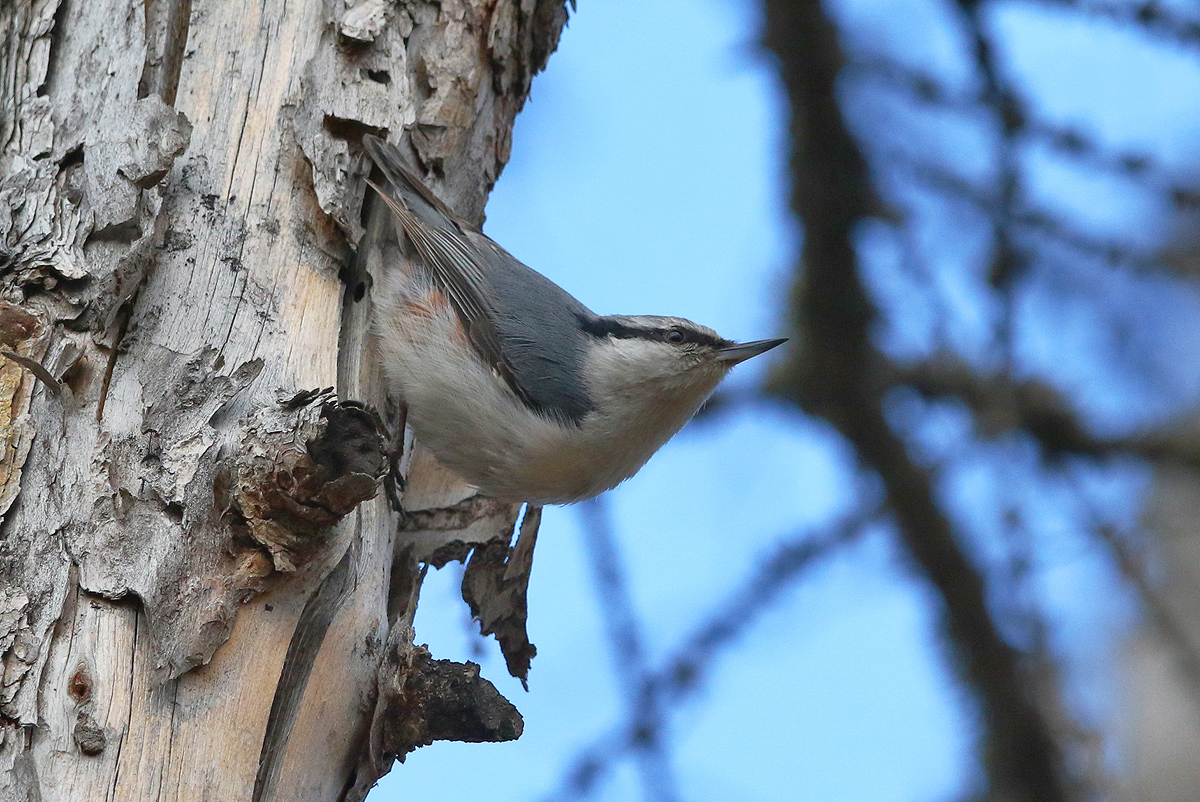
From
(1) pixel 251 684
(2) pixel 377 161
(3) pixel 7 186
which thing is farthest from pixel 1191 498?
(3) pixel 7 186

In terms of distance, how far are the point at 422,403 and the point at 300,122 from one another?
0.74 metres

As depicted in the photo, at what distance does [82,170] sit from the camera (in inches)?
83.7

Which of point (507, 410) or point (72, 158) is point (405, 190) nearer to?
point (507, 410)

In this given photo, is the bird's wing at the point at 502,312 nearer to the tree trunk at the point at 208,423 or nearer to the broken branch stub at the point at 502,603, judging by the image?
the tree trunk at the point at 208,423

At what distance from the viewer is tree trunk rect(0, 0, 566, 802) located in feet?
5.59

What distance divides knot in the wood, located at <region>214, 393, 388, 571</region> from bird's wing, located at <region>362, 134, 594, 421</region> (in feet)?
3.67

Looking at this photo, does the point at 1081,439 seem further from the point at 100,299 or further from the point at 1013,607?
the point at 100,299

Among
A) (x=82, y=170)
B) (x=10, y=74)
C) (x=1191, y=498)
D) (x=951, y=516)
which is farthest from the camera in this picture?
(x=1191, y=498)

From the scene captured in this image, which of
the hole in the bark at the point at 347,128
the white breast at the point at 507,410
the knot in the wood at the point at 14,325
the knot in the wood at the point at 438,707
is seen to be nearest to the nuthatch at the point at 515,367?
the white breast at the point at 507,410

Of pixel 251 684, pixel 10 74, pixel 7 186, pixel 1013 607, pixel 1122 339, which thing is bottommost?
pixel 251 684

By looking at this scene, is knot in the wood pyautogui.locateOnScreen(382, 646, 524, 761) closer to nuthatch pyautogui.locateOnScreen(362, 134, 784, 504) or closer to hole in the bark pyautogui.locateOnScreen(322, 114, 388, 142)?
nuthatch pyautogui.locateOnScreen(362, 134, 784, 504)

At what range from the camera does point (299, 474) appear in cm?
170

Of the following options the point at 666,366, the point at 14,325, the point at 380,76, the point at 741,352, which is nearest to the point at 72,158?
the point at 14,325

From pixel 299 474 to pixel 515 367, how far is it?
124cm
